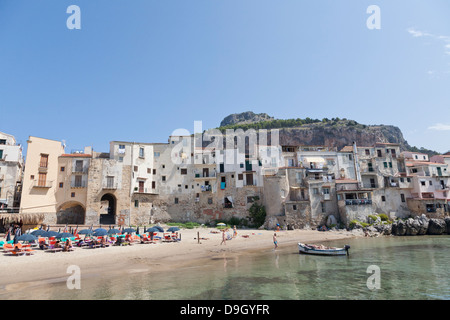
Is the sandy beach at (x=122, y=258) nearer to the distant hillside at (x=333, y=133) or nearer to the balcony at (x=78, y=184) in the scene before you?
the balcony at (x=78, y=184)

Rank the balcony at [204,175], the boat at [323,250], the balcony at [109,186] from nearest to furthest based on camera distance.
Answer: the boat at [323,250]
the balcony at [109,186]
the balcony at [204,175]

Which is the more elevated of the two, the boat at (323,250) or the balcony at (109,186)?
the balcony at (109,186)

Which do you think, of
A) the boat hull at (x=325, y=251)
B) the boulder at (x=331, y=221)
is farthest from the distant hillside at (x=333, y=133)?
the boat hull at (x=325, y=251)

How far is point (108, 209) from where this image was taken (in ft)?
169

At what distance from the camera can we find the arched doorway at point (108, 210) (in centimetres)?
4309

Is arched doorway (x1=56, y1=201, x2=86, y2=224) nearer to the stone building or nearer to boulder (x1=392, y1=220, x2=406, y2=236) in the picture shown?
the stone building

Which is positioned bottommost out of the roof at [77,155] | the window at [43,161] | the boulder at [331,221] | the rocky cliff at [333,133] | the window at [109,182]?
the boulder at [331,221]

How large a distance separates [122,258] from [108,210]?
32.2 metres

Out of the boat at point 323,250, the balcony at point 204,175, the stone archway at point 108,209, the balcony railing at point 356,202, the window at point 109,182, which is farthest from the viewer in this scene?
the balcony at point 204,175

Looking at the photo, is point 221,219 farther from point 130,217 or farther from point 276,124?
point 276,124

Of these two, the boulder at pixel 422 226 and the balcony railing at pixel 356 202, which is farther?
the balcony railing at pixel 356 202

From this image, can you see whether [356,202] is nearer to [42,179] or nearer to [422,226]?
[422,226]

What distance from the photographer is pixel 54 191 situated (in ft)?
129
